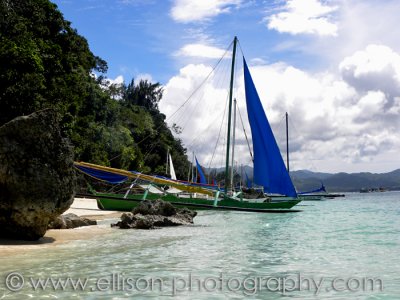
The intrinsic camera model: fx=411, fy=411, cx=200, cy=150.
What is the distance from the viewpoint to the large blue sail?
24.8 meters

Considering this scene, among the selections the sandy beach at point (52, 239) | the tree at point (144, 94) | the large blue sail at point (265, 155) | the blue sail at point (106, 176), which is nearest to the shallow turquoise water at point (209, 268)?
the sandy beach at point (52, 239)

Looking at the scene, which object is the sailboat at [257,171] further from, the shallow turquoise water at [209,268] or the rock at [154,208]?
the shallow turquoise water at [209,268]

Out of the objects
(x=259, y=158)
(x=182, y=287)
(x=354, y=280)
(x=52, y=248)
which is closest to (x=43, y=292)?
(x=182, y=287)

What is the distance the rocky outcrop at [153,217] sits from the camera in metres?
15.7

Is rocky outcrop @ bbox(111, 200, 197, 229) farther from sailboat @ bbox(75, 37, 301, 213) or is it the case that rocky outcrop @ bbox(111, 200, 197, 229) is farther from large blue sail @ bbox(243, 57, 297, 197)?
large blue sail @ bbox(243, 57, 297, 197)

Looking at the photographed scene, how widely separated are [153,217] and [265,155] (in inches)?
420

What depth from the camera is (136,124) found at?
61.9 m

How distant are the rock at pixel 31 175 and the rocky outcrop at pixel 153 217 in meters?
4.72

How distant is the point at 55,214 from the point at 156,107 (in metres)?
79.0

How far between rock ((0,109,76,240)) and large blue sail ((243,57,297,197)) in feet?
51.6

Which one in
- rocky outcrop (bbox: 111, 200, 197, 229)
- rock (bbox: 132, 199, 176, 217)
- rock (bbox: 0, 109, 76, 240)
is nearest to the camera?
rock (bbox: 0, 109, 76, 240)

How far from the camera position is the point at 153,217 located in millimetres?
16547

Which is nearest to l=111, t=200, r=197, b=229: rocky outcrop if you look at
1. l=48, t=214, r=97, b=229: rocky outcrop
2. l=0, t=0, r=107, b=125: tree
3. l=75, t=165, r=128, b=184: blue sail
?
l=48, t=214, r=97, b=229: rocky outcrop

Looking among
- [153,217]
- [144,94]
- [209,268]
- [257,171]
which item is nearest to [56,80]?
[257,171]
